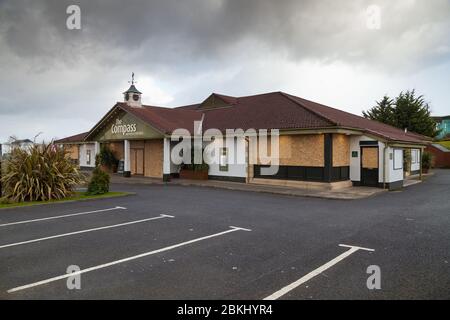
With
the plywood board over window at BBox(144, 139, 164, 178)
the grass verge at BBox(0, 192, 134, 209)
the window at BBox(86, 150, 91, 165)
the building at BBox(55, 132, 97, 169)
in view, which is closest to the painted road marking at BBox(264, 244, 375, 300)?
the grass verge at BBox(0, 192, 134, 209)

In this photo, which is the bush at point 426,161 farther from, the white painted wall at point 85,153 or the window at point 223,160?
the white painted wall at point 85,153

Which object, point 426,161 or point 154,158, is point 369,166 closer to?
point 426,161

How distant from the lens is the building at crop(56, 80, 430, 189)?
17578mm

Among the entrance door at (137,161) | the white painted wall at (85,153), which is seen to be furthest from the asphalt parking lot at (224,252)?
the white painted wall at (85,153)

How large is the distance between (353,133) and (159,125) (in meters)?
12.5

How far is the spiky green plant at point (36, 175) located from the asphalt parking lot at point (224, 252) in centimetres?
163

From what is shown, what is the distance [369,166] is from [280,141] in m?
5.11

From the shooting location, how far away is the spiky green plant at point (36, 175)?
1303 centimetres

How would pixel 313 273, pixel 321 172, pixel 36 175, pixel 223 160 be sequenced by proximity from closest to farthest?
pixel 313 273 → pixel 36 175 → pixel 321 172 → pixel 223 160

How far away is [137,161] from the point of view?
2620cm

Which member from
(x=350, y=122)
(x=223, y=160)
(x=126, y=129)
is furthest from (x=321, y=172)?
(x=126, y=129)
